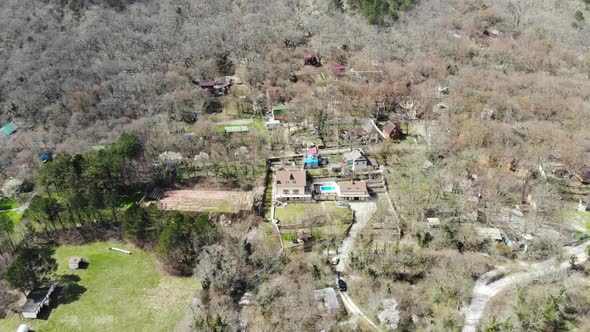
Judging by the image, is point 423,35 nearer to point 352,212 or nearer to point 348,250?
point 352,212

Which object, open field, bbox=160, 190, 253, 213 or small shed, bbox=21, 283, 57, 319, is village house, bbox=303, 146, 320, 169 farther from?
small shed, bbox=21, 283, 57, 319

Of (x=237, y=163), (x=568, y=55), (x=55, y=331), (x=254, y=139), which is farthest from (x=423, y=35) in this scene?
(x=55, y=331)

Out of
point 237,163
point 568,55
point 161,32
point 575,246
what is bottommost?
point 575,246

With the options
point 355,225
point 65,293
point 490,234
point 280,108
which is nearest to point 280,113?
point 280,108

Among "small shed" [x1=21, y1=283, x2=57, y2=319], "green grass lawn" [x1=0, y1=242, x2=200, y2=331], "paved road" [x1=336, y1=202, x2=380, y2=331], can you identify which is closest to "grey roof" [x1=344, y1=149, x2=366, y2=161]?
"paved road" [x1=336, y1=202, x2=380, y2=331]

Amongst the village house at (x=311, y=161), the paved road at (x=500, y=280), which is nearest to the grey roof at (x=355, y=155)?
the village house at (x=311, y=161)
